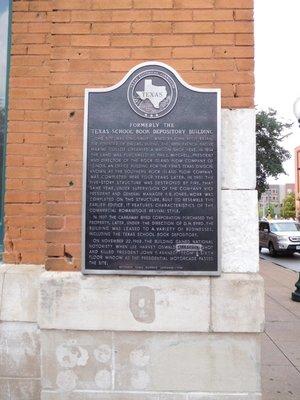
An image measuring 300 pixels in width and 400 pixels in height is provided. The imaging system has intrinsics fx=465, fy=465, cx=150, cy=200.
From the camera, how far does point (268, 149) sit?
82.7ft

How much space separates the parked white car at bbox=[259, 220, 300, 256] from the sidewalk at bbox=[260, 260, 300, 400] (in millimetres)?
11606

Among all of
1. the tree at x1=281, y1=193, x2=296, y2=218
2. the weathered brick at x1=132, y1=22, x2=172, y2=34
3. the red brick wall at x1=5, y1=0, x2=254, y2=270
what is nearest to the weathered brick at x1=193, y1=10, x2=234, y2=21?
the red brick wall at x1=5, y1=0, x2=254, y2=270

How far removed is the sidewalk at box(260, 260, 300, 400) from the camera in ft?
15.9

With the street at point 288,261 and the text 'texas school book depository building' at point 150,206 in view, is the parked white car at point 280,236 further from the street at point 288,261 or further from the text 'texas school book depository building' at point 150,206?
the text 'texas school book depository building' at point 150,206

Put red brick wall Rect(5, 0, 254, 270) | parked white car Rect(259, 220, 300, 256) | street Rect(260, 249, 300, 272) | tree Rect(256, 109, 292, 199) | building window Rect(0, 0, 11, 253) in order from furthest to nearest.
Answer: tree Rect(256, 109, 292, 199), parked white car Rect(259, 220, 300, 256), street Rect(260, 249, 300, 272), building window Rect(0, 0, 11, 253), red brick wall Rect(5, 0, 254, 270)

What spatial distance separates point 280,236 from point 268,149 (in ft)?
16.2

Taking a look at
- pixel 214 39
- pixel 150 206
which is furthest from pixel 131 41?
pixel 150 206

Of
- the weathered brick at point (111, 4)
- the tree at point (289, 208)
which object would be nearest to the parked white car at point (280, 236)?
the weathered brick at point (111, 4)

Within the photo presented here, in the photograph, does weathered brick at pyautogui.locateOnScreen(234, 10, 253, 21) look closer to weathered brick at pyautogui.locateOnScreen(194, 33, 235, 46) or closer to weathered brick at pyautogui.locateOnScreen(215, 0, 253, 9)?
weathered brick at pyautogui.locateOnScreen(215, 0, 253, 9)

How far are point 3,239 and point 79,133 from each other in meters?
1.26

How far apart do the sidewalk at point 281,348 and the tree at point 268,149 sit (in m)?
13.8

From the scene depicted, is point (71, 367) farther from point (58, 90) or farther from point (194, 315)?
point (58, 90)

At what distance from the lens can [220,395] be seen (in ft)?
11.7

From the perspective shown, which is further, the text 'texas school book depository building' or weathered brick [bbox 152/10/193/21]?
weathered brick [bbox 152/10/193/21]
